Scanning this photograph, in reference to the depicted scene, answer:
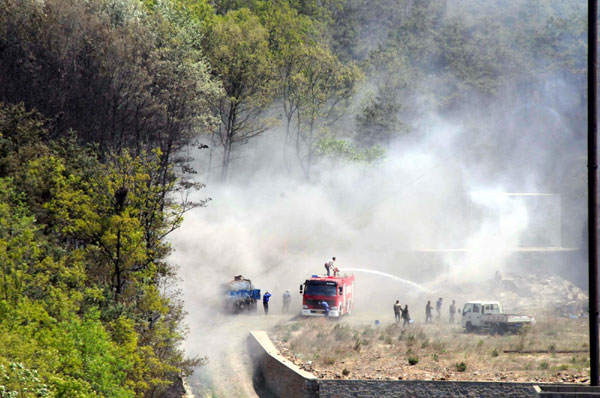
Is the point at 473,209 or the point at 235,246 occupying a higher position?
the point at 473,209

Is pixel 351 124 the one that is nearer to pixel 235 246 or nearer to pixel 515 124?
pixel 515 124

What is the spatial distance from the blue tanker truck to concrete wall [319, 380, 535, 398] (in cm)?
1873

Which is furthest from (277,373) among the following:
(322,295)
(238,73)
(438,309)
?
(238,73)

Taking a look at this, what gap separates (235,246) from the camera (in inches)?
2574

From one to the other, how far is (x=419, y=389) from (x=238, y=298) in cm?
2106

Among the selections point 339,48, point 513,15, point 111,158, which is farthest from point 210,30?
point 513,15

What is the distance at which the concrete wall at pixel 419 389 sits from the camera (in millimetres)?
30828

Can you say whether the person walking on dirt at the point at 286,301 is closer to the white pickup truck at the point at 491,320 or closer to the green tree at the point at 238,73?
the white pickup truck at the point at 491,320

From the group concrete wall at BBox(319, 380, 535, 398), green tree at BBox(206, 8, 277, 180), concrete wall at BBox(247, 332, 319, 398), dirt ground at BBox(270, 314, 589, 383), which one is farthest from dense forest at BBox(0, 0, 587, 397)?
dirt ground at BBox(270, 314, 589, 383)

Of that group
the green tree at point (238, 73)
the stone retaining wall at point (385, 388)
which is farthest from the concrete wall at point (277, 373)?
the green tree at point (238, 73)

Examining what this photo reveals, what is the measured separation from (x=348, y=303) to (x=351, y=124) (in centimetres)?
5558

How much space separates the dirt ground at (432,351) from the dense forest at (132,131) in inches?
228

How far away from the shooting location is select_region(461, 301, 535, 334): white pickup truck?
144 feet

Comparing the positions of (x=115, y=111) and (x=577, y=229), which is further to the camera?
(x=577, y=229)
